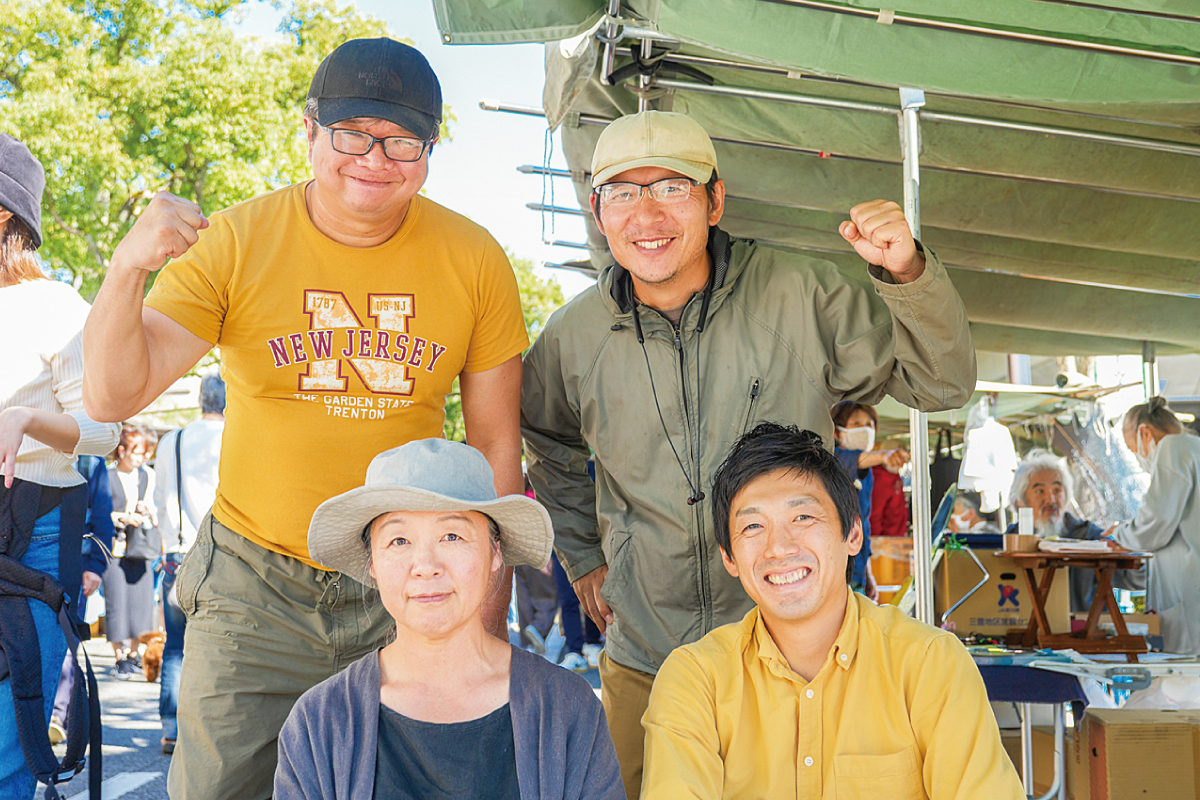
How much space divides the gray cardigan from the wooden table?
320cm

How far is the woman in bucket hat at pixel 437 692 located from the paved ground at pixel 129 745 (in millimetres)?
3660

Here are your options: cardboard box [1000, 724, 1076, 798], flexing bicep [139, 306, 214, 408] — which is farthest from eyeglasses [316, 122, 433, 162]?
cardboard box [1000, 724, 1076, 798]

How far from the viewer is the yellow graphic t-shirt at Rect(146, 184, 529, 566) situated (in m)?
2.38

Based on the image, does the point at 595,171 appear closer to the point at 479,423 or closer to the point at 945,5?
the point at 479,423

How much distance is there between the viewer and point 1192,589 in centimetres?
548

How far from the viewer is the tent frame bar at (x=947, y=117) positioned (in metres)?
4.18

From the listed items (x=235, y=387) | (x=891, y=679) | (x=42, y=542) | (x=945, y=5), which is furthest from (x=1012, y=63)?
(x=42, y=542)

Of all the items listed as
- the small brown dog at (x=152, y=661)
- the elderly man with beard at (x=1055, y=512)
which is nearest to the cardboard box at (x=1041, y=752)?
the elderly man with beard at (x=1055, y=512)

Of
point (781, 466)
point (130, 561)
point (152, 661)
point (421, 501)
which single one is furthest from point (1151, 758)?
point (130, 561)

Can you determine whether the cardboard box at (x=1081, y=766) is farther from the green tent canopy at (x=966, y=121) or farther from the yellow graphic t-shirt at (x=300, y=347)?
the yellow graphic t-shirt at (x=300, y=347)

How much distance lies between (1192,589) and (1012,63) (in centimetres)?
383

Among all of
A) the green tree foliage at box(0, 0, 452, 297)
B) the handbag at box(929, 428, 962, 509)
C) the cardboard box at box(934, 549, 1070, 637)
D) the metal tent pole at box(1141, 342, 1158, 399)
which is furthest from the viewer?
the green tree foliage at box(0, 0, 452, 297)

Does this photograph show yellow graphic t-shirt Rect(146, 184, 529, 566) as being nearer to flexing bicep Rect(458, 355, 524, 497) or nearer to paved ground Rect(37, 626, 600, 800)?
flexing bicep Rect(458, 355, 524, 497)

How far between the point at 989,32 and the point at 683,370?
1224 millimetres
